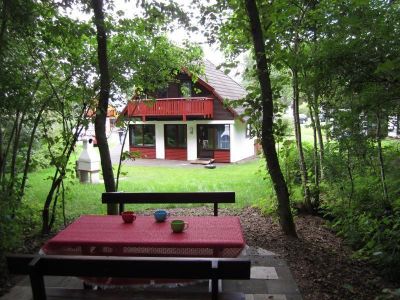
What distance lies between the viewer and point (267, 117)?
4.64 m

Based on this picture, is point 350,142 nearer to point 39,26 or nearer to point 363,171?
point 363,171

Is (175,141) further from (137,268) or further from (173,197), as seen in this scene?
(137,268)

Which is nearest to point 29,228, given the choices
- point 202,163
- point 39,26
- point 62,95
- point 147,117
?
point 62,95

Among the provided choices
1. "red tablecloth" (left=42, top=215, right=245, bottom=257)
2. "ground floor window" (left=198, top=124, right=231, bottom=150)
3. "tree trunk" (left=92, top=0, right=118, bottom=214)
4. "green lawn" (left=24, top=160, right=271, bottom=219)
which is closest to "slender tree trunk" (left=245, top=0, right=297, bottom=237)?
"red tablecloth" (left=42, top=215, right=245, bottom=257)

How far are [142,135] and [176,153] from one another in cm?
272

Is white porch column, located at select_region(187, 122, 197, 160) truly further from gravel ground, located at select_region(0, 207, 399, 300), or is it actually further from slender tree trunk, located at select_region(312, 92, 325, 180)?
gravel ground, located at select_region(0, 207, 399, 300)

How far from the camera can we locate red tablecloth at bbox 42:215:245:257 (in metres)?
2.80

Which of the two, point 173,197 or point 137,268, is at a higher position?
point 173,197

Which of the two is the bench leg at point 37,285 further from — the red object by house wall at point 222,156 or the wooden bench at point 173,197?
the red object by house wall at point 222,156

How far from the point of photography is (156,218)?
353cm

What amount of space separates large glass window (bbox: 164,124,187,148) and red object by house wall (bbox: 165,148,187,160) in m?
0.22

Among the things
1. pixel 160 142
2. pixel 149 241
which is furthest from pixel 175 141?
pixel 149 241

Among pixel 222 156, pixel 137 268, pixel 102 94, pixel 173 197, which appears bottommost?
pixel 222 156

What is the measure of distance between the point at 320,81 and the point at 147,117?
57.8 feet
